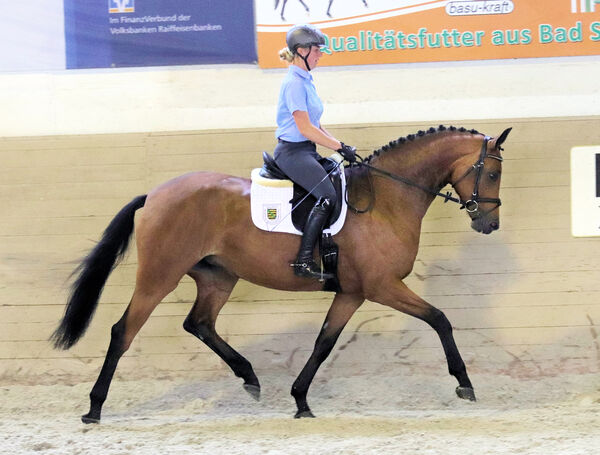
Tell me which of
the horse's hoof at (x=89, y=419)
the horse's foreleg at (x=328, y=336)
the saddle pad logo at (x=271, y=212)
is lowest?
the horse's hoof at (x=89, y=419)

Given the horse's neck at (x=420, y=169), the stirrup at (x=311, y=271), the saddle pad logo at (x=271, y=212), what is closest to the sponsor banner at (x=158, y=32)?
the saddle pad logo at (x=271, y=212)

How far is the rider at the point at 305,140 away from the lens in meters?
4.90

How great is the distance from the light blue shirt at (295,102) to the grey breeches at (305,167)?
6 cm

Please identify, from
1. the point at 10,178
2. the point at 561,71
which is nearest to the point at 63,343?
the point at 10,178

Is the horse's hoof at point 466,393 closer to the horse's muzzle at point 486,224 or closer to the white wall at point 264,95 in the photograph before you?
the horse's muzzle at point 486,224

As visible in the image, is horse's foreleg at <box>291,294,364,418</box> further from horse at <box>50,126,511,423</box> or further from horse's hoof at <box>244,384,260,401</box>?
horse's hoof at <box>244,384,260,401</box>

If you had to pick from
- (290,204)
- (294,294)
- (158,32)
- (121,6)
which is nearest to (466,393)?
(294,294)

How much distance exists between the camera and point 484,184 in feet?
16.4

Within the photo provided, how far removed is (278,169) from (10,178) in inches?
90.1

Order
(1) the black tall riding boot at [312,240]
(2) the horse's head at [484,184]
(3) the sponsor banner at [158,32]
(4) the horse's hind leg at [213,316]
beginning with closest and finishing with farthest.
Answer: (1) the black tall riding boot at [312,240], (2) the horse's head at [484,184], (4) the horse's hind leg at [213,316], (3) the sponsor banner at [158,32]

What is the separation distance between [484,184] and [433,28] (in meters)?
1.45

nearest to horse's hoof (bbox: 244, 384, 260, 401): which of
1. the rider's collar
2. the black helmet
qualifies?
the rider's collar

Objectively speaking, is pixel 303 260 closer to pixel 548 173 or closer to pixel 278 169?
pixel 278 169

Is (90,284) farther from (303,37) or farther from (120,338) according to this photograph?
(303,37)
